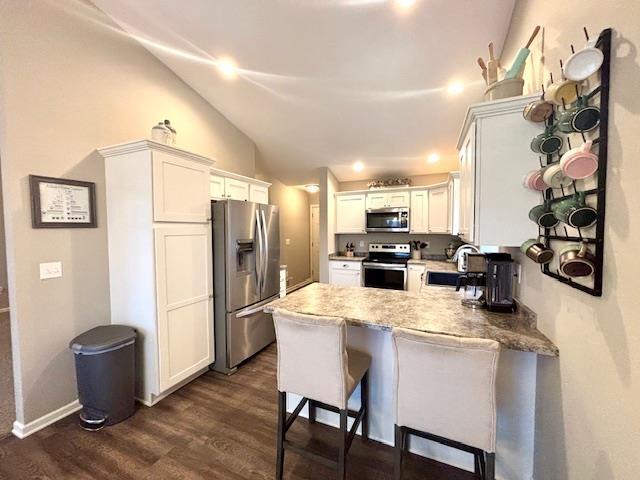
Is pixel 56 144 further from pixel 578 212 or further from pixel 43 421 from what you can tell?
pixel 578 212

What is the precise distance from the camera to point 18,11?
1.83 m

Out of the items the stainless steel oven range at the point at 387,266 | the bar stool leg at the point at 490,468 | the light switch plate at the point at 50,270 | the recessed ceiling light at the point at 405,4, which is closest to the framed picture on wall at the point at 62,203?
the light switch plate at the point at 50,270

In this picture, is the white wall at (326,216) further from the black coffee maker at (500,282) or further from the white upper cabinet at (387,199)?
the black coffee maker at (500,282)

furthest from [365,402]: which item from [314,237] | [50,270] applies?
[314,237]

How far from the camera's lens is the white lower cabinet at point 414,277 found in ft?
13.3

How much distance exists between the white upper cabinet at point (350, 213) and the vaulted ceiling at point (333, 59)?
3.85 feet

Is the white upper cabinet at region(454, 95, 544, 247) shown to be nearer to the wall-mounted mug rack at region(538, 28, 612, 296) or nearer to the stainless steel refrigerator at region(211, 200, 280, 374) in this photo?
the wall-mounted mug rack at region(538, 28, 612, 296)

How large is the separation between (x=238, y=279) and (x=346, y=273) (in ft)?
7.82

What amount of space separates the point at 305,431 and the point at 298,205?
524 cm

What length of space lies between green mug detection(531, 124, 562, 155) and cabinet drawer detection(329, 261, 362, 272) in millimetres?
3487

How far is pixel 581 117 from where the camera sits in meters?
0.90

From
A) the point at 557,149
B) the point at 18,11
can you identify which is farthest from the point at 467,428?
the point at 18,11

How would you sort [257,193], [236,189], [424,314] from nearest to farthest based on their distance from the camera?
[424,314] < [236,189] < [257,193]

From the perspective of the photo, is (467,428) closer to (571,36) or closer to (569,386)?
(569,386)
